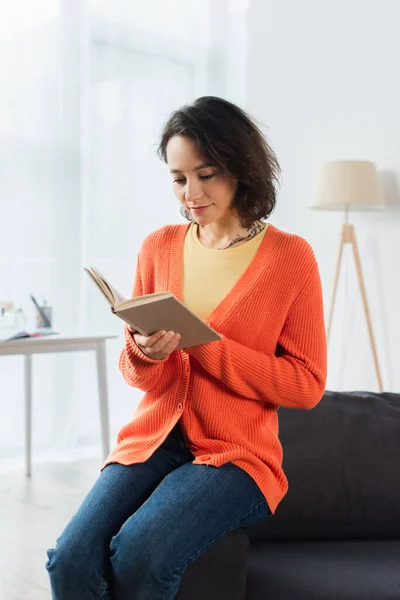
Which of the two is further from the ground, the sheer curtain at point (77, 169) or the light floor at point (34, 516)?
the sheer curtain at point (77, 169)

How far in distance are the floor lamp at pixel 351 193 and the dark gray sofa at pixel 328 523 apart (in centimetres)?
167

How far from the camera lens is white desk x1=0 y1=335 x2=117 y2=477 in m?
3.14

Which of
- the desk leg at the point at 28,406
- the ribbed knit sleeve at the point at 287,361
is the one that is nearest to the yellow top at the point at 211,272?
the ribbed knit sleeve at the point at 287,361

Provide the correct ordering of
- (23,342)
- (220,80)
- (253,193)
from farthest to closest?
(220,80) < (23,342) < (253,193)

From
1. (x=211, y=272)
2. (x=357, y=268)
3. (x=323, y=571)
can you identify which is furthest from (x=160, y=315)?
(x=357, y=268)

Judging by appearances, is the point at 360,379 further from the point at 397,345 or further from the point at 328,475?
the point at 328,475

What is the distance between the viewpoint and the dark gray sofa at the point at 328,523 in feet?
4.70

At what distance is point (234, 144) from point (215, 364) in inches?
18.2

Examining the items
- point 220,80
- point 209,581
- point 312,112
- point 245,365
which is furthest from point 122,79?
point 209,581

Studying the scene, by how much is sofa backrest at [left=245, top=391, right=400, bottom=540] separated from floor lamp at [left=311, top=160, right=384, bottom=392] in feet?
5.65

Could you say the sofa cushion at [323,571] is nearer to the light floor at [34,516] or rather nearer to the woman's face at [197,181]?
the woman's face at [197,181]

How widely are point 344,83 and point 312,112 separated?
235 millimetres

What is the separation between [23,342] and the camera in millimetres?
3143

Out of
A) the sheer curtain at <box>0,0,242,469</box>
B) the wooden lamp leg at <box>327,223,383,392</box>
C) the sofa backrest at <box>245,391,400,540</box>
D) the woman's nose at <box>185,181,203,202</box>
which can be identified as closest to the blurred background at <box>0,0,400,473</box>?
the sheer curtain at <box>0,0,242,469</box>
